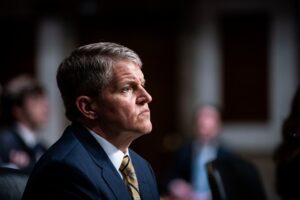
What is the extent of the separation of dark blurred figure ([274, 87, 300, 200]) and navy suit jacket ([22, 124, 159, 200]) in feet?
3.08

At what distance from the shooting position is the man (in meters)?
2.30

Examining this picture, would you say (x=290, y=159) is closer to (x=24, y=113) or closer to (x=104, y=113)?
(x=104, y=113)

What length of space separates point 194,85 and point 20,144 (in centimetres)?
356

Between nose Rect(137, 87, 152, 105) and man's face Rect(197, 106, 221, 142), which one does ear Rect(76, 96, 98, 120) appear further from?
man's face Rect(197, 106, 221, 142)

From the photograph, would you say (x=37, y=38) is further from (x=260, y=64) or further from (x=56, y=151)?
(x=56, y=151)

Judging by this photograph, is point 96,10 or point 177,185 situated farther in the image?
point 96,10

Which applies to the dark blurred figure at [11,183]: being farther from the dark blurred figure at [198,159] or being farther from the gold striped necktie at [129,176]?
the dark blurred figure at [198,159]

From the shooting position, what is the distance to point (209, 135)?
5.63 m

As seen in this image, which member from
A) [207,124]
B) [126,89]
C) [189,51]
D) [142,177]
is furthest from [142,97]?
[189,51]

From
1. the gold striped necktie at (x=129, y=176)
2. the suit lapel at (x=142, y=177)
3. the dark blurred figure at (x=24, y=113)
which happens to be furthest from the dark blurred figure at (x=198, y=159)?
the gold striped necktie at (x=129, y=176)

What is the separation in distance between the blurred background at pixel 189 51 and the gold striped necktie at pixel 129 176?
5298mm

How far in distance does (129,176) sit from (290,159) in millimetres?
880

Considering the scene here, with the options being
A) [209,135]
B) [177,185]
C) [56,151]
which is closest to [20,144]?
[177,185]

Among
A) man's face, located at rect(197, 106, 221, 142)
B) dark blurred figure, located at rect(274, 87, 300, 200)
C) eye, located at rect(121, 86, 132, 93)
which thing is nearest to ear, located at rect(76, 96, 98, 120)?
eye, located at rect(121, 86, 132, 93)
